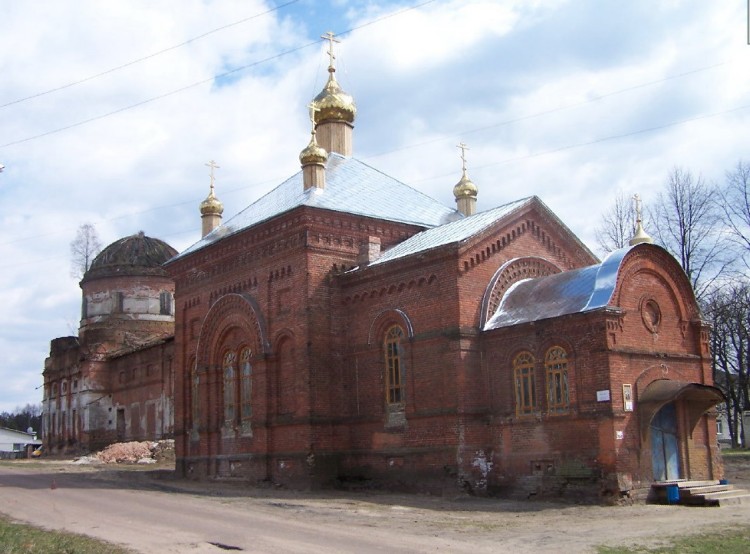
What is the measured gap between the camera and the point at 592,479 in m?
16.7

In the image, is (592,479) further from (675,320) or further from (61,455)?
(61,455)

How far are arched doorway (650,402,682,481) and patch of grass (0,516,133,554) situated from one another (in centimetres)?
1058

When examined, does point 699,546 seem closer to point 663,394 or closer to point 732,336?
point 663,394

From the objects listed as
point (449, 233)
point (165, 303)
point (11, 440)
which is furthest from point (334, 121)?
point (11, 440)

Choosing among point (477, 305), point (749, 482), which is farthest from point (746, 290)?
point (477, 305)

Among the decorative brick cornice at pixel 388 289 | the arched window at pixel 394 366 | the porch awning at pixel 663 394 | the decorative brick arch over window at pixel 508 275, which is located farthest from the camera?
the arched window at pixel 394 366

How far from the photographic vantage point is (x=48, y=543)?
11.7 m

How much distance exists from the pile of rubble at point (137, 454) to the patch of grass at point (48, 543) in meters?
20.4

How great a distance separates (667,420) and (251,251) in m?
11.2

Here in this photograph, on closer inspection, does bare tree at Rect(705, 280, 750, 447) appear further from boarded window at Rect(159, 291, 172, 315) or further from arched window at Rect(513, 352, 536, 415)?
boarded window at Rect(159, 291, 172, 315)

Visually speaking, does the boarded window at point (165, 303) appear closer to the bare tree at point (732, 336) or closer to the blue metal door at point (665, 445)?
the bare tree at point (732, 336)

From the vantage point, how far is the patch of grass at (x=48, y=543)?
1103 cm

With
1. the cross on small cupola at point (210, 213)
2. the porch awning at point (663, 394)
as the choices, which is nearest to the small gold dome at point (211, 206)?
the cross on small cupola at point (210, 213)

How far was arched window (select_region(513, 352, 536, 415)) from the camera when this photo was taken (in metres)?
18.1
